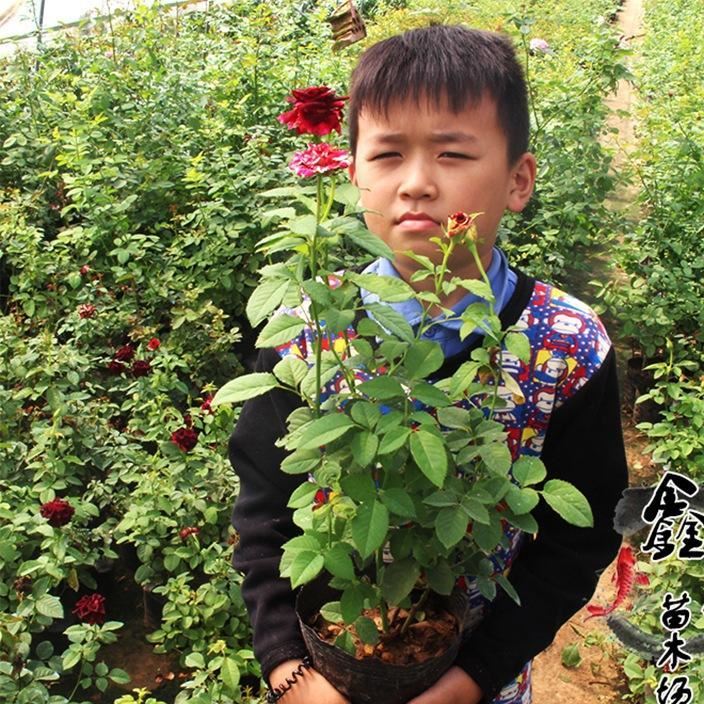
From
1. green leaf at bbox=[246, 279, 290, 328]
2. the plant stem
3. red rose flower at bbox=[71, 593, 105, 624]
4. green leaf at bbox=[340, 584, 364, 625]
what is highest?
green leaf at bbox=[246, 279, 290, 328]

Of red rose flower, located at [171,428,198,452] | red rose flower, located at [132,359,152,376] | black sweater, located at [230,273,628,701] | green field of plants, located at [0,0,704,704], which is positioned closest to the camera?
black sweater, located at [230,273,628,701]

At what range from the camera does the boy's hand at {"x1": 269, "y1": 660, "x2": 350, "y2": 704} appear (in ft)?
3.98

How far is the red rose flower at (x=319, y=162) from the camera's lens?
3.20 ft

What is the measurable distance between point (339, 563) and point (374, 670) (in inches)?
7.9

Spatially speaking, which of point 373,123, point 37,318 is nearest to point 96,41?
point 37,318

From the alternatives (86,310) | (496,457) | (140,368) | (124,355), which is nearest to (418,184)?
(496,457)

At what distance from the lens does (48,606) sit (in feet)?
6.59

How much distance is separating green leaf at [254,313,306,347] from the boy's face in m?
0.25

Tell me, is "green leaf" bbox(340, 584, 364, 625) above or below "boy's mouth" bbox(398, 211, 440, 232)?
below

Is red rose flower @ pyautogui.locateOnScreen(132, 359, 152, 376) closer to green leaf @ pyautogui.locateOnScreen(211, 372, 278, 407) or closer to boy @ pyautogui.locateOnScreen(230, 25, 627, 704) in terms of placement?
boy @ pyautogui.locateOnScreen(230, 25, 627, 704)

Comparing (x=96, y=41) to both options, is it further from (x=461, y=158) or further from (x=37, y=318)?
(x=461, y=158)

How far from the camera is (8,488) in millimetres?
2459

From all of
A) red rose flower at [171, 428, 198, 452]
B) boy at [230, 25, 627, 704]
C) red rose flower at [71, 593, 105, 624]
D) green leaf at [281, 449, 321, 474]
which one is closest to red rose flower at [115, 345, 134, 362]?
red rose flower at [171, 428, 198, 452]

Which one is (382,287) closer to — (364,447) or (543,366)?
(364,447)
